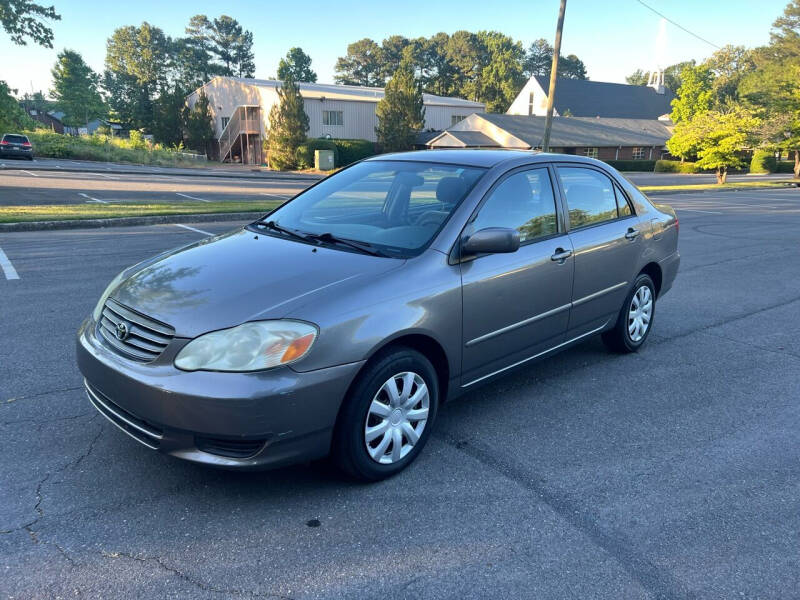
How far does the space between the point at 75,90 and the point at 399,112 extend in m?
46.3

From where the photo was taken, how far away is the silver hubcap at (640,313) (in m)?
5.11

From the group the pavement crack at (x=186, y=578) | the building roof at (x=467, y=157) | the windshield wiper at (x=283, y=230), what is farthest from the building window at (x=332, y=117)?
the pavement crack at (x=186, y=578)

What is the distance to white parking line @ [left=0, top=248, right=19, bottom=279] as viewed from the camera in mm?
7088

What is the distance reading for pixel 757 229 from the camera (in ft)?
46.2

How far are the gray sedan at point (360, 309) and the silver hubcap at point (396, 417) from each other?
10 mm

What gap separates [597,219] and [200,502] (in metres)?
3.43

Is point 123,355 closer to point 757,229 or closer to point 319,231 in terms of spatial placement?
point 319,231

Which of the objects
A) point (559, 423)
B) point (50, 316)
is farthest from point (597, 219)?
point (50, 316)

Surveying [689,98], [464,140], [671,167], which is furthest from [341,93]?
[689,98]

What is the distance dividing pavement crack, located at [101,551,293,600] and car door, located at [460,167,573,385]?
66.9 inches

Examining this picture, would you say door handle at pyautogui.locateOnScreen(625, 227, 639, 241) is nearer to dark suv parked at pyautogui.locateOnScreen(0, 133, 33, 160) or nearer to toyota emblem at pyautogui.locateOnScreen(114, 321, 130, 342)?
toyota emblem at pyautogui.locateOnScreen(114, 321, 130, 342)

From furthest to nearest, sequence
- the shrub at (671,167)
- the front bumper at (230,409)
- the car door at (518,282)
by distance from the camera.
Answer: the shrub at (671,167) < the car door at (518,282) < the front bumper at (230,409)

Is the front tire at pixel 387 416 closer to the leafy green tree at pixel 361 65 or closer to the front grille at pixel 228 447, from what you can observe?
the front grille at pixel 228 447

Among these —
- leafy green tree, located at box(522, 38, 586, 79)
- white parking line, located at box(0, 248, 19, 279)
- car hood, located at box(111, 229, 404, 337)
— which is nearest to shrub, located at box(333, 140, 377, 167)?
white parking line, located at box(0, 248, 19, 279)
